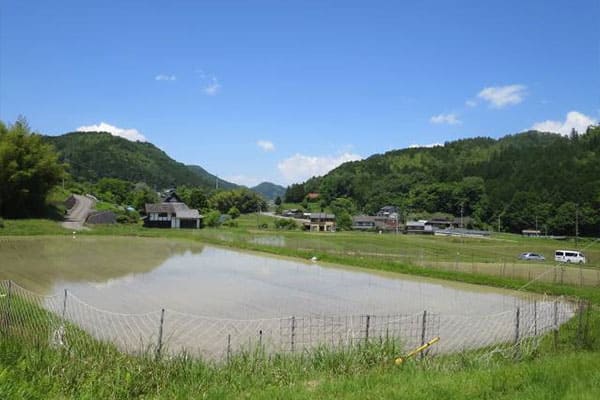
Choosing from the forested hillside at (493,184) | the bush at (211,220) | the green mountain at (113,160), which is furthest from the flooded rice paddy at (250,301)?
the green mountain at (113,160)

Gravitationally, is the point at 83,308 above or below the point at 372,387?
below

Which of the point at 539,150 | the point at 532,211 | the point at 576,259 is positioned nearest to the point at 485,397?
the point at 576,259

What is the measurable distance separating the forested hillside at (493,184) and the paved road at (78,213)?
194ft

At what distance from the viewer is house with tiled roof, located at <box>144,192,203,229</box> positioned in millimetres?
52062

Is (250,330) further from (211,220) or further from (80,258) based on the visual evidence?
(211,220)

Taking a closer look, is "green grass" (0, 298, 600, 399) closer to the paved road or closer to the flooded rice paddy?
the flooded rice paddy

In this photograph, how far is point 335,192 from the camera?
11619 centimetres

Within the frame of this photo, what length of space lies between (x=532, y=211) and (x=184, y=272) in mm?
63295

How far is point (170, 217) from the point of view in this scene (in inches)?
2088

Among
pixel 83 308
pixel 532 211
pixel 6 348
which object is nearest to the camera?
pixel 6 348

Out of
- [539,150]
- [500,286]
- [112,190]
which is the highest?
[539,150]

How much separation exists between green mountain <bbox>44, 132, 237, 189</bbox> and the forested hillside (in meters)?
38.3

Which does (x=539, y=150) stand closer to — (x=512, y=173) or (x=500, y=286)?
(x=512, y=173)

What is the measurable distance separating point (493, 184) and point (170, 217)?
199ft
